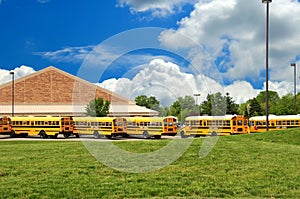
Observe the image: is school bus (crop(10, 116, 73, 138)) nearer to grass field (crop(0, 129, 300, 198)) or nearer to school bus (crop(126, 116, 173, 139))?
school bus (crop(126, 116, 173, 139))

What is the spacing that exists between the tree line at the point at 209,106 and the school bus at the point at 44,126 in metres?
2.95

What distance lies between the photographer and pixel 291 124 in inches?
1599

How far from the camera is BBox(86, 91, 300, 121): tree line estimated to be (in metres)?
12.4

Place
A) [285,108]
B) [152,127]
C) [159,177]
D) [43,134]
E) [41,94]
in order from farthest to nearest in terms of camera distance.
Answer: [285,108] → [41,94] → [43,134] → [152,127] → [159,177]

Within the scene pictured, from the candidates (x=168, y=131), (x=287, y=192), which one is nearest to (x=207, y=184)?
(x=287, y=192)

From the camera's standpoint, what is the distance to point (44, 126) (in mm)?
36344

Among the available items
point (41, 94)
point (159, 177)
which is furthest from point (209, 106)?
point (41, 94)

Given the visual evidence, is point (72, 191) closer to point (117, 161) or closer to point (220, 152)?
point (117, 161)

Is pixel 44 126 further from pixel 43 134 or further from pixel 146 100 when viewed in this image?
pixel 146 100

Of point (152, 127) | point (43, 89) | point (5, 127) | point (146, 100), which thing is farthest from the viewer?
point (43, 89)

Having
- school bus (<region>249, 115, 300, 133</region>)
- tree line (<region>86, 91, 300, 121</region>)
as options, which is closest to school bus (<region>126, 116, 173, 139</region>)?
tree line (<region>86, 91, 300, 121</region>)

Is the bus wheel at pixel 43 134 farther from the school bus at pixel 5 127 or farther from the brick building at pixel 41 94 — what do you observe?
the brick building at pixel 41 94

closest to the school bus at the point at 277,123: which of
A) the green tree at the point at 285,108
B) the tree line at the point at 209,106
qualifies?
the tree line at the point at 209,106

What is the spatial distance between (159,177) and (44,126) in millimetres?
27606
